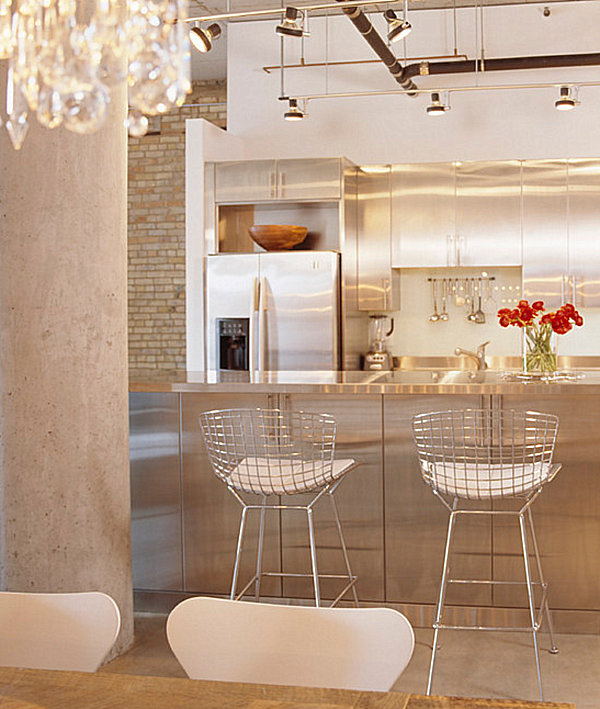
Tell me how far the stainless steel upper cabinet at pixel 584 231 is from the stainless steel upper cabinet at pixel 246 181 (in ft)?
6.96

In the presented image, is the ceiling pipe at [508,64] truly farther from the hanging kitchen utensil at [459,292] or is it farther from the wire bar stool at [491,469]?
the wire bar stool at [491,469]

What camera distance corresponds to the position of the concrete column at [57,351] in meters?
3.56

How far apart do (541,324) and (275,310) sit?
264 centimetres

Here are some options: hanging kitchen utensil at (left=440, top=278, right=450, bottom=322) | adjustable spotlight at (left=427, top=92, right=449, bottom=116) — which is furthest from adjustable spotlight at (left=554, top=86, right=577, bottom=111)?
hanging kitchen utensil at (left=440, top=278, right=450, bottom=322)

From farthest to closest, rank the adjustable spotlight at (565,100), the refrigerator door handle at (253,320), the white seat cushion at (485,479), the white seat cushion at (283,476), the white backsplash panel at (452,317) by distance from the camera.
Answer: the white backsplash panel at (452,317)
the refrigerator door handle at (253,320)
the adjustable spotlight at (565,100)
the white seat cushion at (283,476)
the white seat cushion at (485,479)

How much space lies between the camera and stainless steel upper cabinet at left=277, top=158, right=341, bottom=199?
22.2 ft

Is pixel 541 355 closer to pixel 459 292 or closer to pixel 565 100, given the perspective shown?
pixel 565 100

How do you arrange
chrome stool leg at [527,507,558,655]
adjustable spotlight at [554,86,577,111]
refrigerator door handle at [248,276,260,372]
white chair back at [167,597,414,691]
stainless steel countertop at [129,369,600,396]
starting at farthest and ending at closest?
1. refrigerator door handle at [248,276,260,372]
2. adjustable spotlight at [554,86,577,111]
3. stainless steel countertop at [129,369,600,396]
4. chrome stool leg at [527,507,558,655]
5. white chair back at [167,597,414,691]

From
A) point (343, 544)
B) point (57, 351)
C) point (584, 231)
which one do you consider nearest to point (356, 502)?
point (343, 544)

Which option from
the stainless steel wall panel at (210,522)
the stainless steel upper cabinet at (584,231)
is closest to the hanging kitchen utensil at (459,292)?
the stainless steel upper cabinet at (584,231)

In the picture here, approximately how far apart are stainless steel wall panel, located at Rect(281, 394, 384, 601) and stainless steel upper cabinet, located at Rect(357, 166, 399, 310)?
2.80m

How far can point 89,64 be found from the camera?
57.6 inches

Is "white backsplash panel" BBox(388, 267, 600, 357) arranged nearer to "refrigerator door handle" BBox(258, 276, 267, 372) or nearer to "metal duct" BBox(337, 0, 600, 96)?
"refrigerator door handle" BBox(258, 276, 267, 372)

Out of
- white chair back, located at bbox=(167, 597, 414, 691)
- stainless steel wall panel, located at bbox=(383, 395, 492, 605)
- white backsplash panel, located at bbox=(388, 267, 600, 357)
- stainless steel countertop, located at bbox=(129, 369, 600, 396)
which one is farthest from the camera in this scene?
white backsplash panel, located at bbox=(388, 267, 600, 357)
